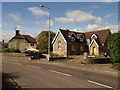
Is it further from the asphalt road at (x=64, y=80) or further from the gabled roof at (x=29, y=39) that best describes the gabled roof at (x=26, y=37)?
the asphalt road at (x=64, y=80)

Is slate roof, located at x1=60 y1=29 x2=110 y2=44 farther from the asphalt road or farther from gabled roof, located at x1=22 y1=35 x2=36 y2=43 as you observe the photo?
the asphalt road

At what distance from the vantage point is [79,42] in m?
66.3

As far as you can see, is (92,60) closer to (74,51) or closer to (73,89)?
(73,89)

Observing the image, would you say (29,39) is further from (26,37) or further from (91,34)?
(91,34)

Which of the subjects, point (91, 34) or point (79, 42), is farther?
point (91, 34)

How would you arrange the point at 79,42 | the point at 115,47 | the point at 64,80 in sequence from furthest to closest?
the point at 79,42 < the point at 115,47 < the point at 64,80

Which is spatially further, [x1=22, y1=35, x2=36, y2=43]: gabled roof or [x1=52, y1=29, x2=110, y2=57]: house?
[x1=22, y1=35, x2=36, y2=43]: gabled roof

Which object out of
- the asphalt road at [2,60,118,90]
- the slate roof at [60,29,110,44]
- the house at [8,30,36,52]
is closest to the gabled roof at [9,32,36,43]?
the house at [8,30,36,52]

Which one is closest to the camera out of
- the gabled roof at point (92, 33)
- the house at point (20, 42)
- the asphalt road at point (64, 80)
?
the asphalt road at point (64, 80)

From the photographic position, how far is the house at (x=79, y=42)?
62153 mm

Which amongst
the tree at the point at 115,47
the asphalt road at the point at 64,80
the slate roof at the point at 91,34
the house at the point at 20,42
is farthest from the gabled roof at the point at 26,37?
the asphalt road at the point at 64,80

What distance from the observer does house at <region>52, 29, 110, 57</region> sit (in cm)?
6215

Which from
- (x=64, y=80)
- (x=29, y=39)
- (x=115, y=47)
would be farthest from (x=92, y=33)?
(x=64, y=80)

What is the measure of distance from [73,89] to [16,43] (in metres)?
75.2
